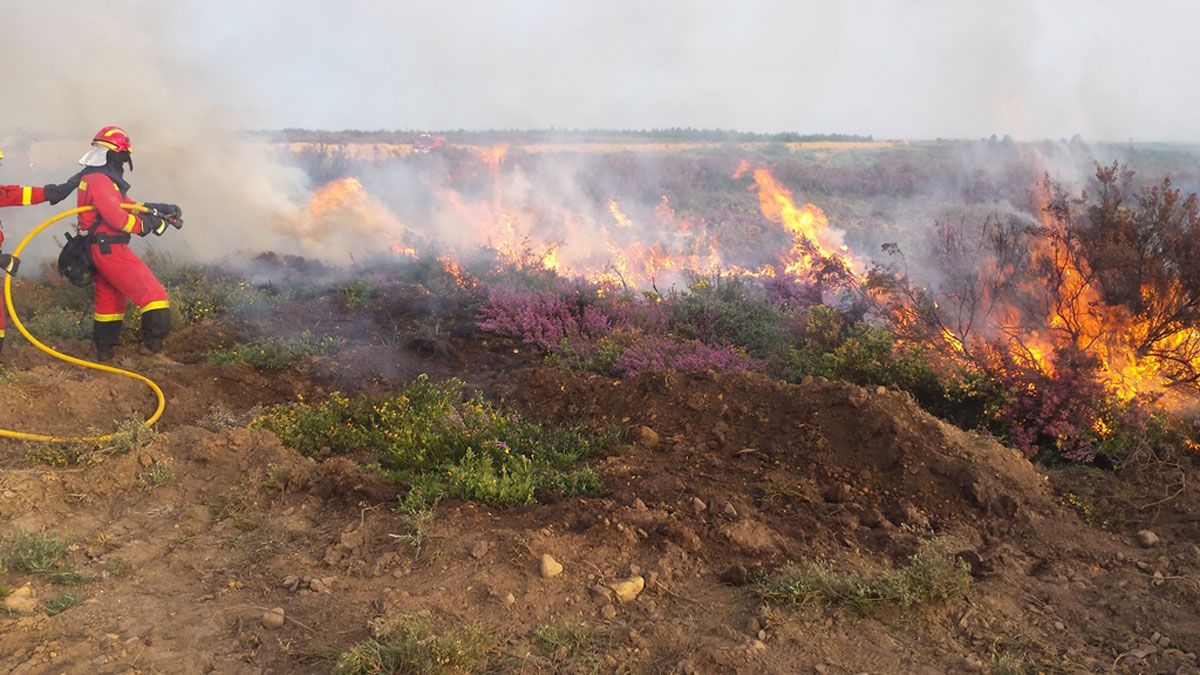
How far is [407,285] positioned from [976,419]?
7.68 metres

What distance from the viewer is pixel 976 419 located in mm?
5988

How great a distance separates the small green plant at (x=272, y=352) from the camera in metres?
7.43

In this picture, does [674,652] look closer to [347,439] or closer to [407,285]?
[347,439]

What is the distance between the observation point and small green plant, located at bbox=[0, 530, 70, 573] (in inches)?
139

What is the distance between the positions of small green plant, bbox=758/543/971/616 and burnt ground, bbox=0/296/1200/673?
6 cm

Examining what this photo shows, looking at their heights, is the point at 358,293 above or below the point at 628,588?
above

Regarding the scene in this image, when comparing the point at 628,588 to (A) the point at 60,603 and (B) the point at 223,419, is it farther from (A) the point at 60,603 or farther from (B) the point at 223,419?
(B) the point at 223,419

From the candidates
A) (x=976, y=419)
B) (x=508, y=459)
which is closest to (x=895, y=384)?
(x=976, y=419)

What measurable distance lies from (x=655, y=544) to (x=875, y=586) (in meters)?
1.10

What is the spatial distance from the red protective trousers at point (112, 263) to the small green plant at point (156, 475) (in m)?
3.24

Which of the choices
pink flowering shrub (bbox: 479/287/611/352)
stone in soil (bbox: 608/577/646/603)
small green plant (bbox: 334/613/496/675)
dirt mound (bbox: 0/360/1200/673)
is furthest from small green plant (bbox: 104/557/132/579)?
pink flowering shrub (bbox: 479/287/611/352)

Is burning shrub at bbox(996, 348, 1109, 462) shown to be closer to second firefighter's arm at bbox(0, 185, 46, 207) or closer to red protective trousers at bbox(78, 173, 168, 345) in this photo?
red protective trousers at bbox(78, 173, 168, 345)

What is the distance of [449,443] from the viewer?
535cm

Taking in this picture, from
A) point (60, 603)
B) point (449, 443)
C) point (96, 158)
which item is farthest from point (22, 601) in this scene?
point (96, 158)
